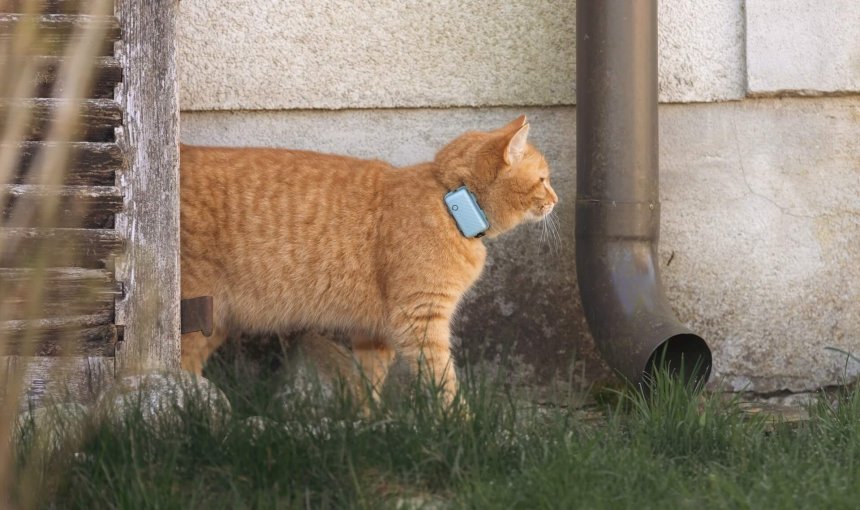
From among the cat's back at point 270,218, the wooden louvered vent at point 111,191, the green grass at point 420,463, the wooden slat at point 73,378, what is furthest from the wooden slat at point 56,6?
the green grass at point 420,463

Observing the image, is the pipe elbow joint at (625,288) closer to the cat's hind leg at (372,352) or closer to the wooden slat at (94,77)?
the cat's hind leg at (372,352)

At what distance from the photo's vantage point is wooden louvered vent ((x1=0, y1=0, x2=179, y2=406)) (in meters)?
3.44

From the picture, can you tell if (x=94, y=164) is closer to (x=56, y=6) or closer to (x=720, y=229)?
(x=56, y=6)

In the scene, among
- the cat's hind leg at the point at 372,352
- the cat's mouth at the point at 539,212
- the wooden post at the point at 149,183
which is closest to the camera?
the wooden post at the point at 149,183

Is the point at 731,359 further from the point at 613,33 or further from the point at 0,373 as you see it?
the point at 0,373

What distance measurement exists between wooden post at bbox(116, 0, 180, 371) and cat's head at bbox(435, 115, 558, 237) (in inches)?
43.2

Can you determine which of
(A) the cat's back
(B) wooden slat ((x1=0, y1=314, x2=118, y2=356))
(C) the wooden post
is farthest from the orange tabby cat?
(B) wooden slat ((x1=0, y1=314, x2=118, y2=356))

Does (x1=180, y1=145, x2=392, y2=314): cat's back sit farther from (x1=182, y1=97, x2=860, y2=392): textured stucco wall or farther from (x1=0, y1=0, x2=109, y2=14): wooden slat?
(x1=0, y1=0, x2=109, y2=14): wooden slat

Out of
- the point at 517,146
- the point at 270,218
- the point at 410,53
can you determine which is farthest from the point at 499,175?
the point at 270,218

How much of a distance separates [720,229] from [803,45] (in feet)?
2.85

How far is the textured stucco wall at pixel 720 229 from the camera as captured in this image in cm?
455

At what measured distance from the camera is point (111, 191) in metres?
3.60

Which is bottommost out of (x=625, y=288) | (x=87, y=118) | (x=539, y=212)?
(x=625, y=288)

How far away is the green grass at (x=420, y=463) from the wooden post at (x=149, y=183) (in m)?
0.67
